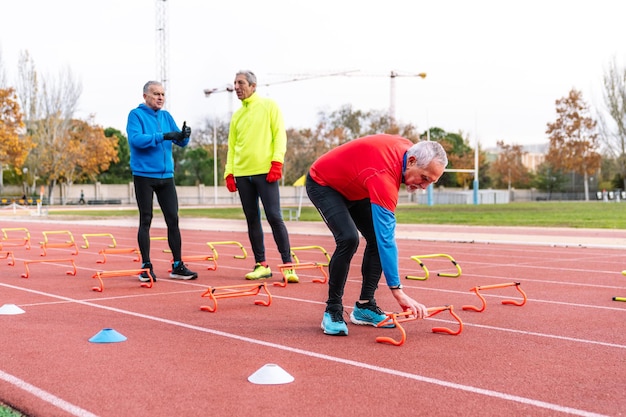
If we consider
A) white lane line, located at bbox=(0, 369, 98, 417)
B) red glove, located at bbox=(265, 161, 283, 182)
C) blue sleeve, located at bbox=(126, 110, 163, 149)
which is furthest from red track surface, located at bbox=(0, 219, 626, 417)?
blue sleeve, located at bbox=(126, 110, 163, 149)

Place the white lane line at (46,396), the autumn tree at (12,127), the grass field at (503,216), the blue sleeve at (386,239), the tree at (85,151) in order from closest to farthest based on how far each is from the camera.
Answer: the white lane line at (46,396)
the blue sleeve at (386,239)
the grass field at (503,216)
the autumn tree at (12,127)
the tree at (85,151)

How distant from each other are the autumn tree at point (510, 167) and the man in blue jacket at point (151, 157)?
74.5m

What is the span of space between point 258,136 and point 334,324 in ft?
11.5

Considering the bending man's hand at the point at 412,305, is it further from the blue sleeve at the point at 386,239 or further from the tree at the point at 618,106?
the tree at the point at 618,106

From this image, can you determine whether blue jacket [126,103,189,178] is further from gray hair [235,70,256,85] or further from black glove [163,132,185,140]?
gray hair [235,70,256,85]

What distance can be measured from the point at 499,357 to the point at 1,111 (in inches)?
1857

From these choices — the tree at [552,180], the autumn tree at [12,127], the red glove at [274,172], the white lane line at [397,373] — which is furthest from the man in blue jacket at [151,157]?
the tree at [552,180]

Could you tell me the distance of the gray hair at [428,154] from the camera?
4707 mm

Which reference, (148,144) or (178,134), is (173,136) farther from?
(148,144)

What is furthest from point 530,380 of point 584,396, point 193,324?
point 193,324

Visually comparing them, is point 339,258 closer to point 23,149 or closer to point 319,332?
point 319,332

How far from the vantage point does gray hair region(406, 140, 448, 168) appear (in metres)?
4.71

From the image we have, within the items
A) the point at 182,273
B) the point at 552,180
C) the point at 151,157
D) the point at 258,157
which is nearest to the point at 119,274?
the point at 182,273

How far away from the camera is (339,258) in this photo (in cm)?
550
